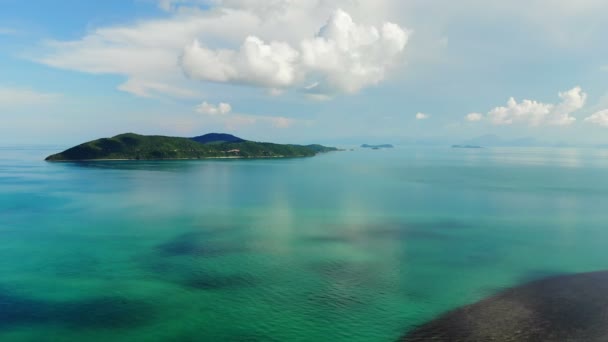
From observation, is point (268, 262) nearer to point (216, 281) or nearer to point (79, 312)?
point (216, 281)

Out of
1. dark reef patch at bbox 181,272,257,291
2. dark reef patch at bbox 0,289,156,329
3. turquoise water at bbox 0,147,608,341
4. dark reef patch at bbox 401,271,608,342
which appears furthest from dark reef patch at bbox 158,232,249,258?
dark reef patch at bbox 401,271,608,342

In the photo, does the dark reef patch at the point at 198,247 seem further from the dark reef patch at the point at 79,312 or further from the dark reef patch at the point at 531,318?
the dark reef patch at the point at 531,318

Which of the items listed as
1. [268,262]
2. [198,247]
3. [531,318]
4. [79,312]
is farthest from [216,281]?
[531,318]

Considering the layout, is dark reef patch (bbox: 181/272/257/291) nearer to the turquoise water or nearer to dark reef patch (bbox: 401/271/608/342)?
the turquoise water

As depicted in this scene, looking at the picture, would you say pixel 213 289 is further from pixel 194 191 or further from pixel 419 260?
pixel 194 191

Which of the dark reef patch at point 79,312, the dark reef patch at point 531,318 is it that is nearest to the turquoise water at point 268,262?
the dark reef patch at point 79,312

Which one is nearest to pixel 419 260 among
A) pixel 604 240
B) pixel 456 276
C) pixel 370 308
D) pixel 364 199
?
pixel 456 276
